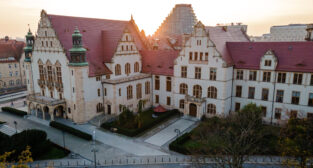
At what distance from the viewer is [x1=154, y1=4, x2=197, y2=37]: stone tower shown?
92875 mm

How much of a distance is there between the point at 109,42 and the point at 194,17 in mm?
54045

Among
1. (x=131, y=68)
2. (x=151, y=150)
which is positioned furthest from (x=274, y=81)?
(x=131, y=68)

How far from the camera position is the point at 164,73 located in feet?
170

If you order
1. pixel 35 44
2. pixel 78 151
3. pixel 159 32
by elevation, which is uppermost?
pixel 159 32

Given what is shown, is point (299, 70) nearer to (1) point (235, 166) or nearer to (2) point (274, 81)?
(2) point (274, 81)

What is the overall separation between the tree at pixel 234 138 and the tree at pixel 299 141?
3.15 metres

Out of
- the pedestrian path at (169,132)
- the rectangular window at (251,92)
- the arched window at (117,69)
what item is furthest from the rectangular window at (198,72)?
the arched window at (117,69)

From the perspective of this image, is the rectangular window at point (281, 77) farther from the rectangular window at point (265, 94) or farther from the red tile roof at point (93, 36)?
the red tile roof at point (93, 36)

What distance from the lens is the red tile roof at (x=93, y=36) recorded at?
148 ft

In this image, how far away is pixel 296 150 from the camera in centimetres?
2366

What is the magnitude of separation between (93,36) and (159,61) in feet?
50.7

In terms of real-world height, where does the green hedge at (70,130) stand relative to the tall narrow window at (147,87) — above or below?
below

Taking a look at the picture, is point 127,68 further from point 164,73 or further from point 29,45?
point 29,45

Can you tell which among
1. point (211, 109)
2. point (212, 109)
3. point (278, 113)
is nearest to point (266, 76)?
point (278, 113)
